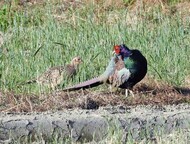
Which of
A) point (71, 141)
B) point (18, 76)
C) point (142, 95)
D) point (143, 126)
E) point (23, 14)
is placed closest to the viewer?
point (71, 141)

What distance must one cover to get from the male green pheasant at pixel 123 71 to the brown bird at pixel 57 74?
1.34 feet

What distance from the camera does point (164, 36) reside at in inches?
401

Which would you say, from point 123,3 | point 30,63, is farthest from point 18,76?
point 123,3

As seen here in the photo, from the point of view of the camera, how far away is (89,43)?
10.1 m

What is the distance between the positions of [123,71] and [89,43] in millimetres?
1835

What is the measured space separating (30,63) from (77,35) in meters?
1.50

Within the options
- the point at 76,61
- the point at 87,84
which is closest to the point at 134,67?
the point at 87,84

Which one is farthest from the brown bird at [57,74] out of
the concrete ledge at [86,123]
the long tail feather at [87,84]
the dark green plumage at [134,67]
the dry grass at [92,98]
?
the concrete ledge at [86,123]

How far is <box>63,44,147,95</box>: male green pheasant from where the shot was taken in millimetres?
8203

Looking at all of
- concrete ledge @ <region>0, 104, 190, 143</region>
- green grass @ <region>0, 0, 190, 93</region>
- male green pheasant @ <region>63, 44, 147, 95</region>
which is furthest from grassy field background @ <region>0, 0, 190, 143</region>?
concrete ledge @ <region>0, 104, 190, 143</region>

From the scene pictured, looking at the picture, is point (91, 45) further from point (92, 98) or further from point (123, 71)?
point (92, 98)

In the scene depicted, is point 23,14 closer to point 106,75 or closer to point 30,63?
point 30,63

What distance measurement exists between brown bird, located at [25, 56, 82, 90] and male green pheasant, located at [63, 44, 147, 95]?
409mm

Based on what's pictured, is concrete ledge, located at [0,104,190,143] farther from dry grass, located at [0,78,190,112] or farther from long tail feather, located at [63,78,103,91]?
long tail feather, located at [63,78,103,91]
